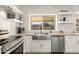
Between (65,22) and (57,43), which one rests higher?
(65,22)

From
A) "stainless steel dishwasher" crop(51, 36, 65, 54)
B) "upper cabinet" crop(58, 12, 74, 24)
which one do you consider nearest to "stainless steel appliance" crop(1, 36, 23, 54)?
"stainless steel dishwasher" crop(51, 36, 65, 54)

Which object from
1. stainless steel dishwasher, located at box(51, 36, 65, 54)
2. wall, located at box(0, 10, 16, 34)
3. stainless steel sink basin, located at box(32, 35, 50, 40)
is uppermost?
wall, located at box(0, 10, 16, 34)

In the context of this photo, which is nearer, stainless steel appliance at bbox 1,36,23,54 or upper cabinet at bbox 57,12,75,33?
stainless steel appliance at bbox 1,36,23,54

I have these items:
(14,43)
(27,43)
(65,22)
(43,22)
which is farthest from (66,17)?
(14,43)

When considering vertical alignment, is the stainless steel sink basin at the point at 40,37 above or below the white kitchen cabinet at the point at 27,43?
above

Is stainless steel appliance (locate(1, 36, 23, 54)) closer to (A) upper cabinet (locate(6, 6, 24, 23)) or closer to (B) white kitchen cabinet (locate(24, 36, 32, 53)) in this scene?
(B) white kitchen cabinet (locate(24, 36, 32, 53))

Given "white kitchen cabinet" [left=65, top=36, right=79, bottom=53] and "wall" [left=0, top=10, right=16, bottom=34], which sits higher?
"wall" [left=0, top=10, right=16, bottom=34]

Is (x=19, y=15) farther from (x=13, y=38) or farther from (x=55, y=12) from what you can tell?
(x=55, y=12)

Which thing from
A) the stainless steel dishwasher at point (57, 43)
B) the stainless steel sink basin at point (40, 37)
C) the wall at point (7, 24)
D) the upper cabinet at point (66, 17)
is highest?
the upper cabinet at point (66, 17)

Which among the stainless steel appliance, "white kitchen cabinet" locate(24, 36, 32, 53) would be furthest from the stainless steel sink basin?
the stainless steel appliance

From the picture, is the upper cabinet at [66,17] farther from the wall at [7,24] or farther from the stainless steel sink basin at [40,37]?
the wall at [7,24]

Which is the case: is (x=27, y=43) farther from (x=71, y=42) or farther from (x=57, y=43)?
(x=71, y=42)

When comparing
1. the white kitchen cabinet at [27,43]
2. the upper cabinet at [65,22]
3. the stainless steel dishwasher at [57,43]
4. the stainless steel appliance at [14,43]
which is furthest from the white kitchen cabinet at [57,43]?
the stainless steel appliance at [14,43]
